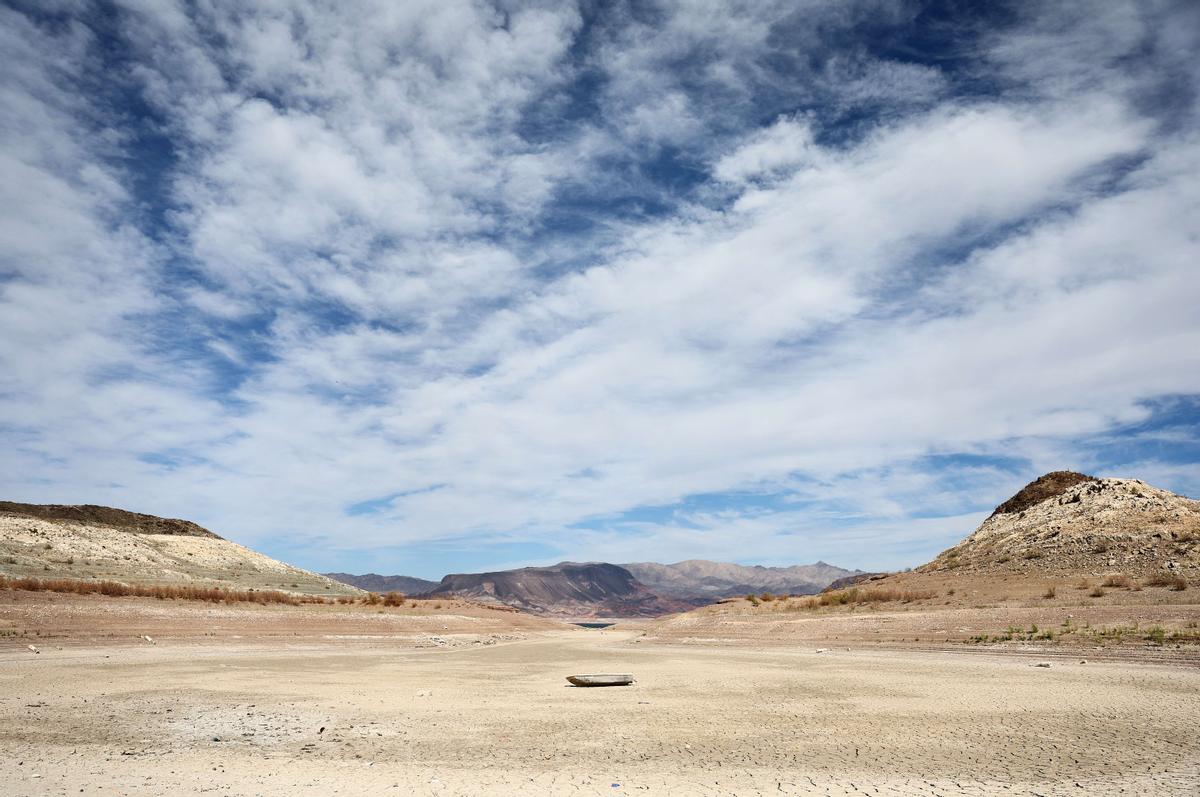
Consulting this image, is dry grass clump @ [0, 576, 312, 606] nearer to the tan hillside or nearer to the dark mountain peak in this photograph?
the tan hillside

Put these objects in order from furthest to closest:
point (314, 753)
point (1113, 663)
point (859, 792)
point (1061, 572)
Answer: point (1061, 572) < point (1113, 663) < point (314, 753) < point (859, 792)

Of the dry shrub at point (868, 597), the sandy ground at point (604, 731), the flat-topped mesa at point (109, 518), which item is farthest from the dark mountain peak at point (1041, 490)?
the flat-topped mesa at point (109, 518)

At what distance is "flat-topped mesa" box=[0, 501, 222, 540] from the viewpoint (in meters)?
68.3

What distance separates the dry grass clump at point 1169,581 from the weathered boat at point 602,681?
27791 mm

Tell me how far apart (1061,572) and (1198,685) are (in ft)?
93.9

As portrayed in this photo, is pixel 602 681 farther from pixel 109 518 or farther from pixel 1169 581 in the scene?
pixel 109 518

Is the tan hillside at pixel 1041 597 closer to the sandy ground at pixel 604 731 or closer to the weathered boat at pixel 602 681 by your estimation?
the sandy ground at pixel 604 731

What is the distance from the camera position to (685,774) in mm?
9320

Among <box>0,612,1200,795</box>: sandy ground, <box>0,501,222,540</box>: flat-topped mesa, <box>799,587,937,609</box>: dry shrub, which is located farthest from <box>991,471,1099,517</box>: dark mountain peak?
<box>0,501,222,540</box>: flat-topped mesa

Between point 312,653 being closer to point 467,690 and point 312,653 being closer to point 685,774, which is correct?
point 467,690

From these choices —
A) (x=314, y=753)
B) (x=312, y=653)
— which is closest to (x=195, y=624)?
(x=312, y=653)

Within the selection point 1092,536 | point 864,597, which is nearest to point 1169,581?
point 1092,536

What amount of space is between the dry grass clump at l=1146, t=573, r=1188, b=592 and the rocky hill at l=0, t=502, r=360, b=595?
61685mm

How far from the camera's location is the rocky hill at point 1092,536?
3875 centimetres
